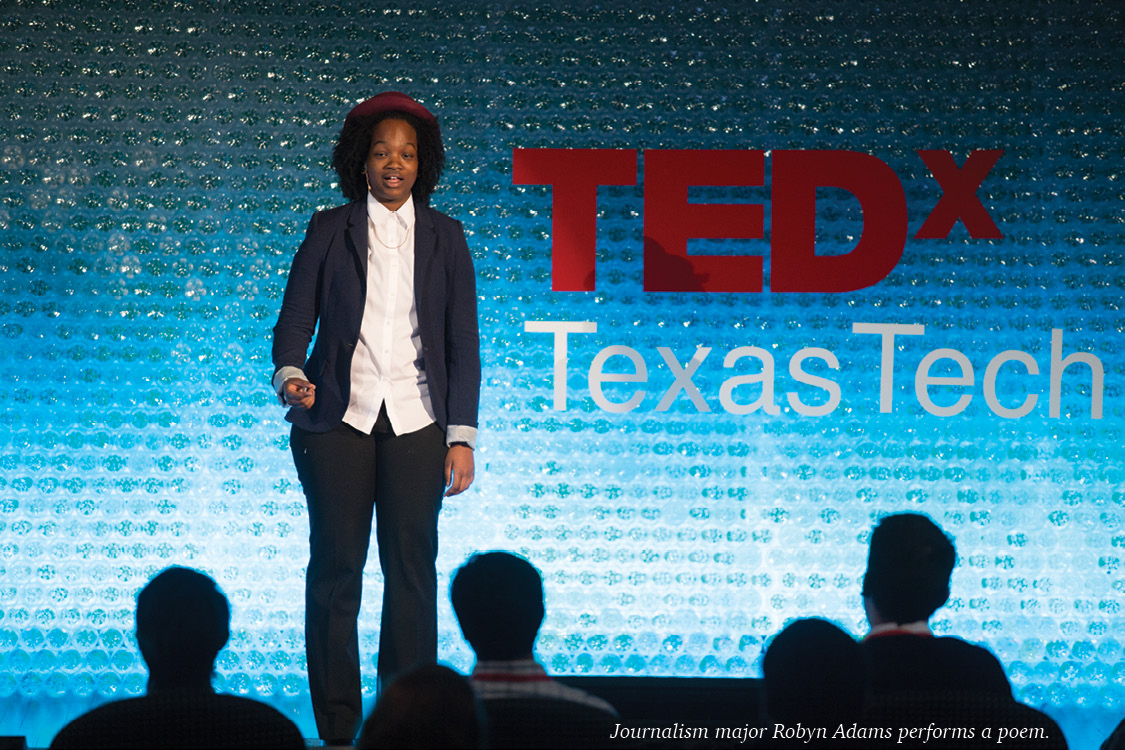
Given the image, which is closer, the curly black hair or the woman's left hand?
the woman's left hand

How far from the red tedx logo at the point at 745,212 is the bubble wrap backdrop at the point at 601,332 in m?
0.03

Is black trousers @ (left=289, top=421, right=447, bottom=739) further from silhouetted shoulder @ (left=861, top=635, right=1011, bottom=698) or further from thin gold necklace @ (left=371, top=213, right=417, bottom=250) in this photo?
silhouetted shoulder @ (left=861, top=635, right=1011, bottom=698)

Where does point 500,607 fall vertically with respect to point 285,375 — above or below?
below

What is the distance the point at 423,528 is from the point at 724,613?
118cm

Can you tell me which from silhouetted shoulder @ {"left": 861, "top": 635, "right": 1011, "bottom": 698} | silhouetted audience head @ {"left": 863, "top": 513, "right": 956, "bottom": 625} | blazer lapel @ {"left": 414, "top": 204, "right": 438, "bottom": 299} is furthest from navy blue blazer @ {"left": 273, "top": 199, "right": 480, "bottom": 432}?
silhouetted shoulder @ {"left": 861, "top": 635, "right": 1011, "bottom": 698}

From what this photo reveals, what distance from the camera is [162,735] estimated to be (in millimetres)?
1466

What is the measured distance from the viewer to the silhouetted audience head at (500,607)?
1.71m

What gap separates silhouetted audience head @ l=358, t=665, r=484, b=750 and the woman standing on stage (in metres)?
1.09

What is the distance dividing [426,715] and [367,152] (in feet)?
5.32

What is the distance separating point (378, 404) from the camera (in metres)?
2.40

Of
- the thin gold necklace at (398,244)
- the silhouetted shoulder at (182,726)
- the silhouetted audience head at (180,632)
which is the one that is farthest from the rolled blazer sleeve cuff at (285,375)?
the silhouetted shoulder at (182,726)

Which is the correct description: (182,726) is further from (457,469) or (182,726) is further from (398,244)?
(398,244)

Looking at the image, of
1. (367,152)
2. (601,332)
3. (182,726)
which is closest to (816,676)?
(182,726)

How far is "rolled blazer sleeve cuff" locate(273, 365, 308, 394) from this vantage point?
237cm
